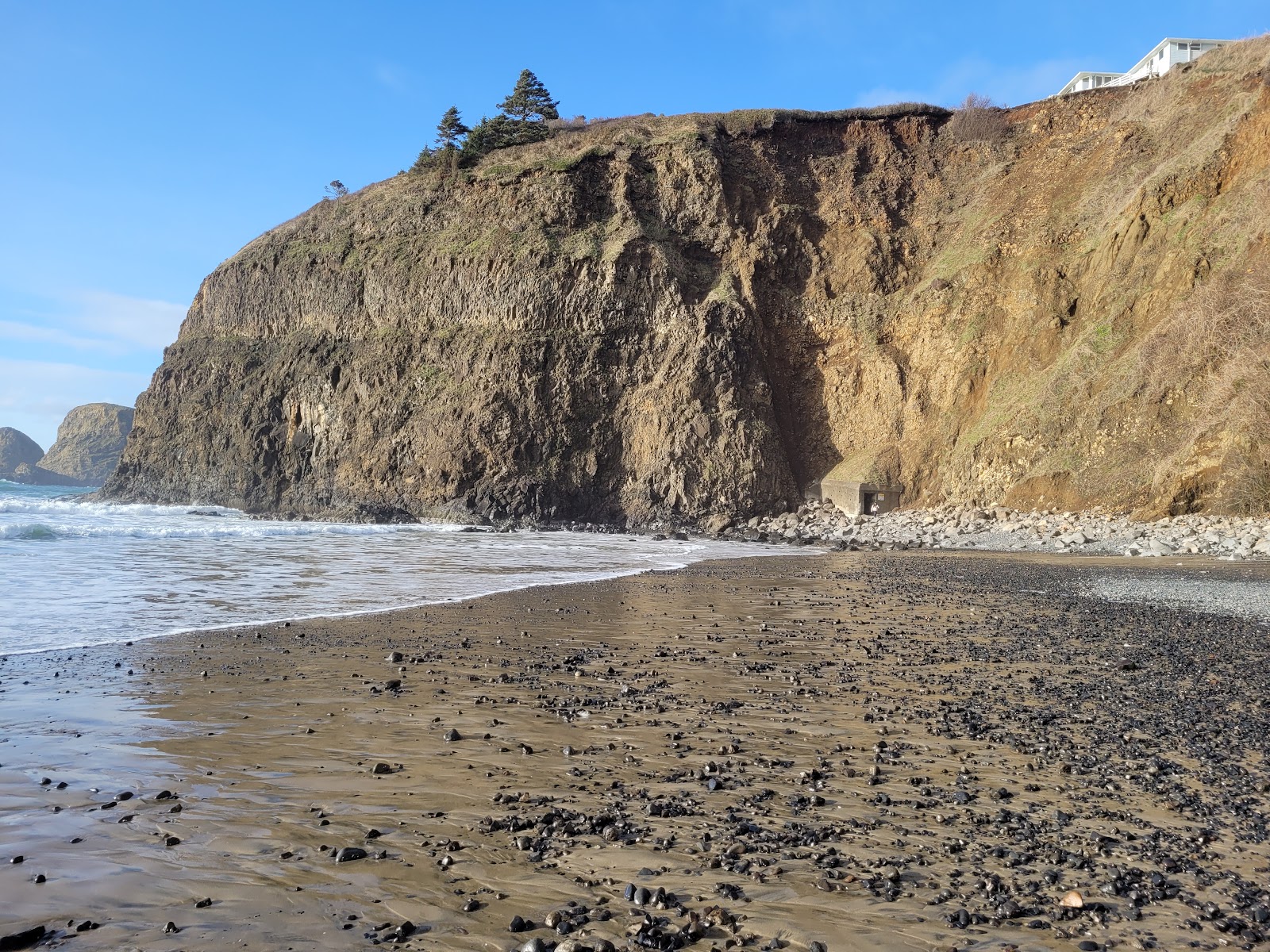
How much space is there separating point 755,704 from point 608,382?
33.6 meters

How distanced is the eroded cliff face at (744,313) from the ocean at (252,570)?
8.04 metres

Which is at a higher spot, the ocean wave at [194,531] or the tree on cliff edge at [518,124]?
the tree on cliff edge at [518,124]

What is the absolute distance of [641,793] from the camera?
187 inches

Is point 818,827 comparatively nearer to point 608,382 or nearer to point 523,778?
point 523,778

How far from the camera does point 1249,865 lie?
3762 millimetres

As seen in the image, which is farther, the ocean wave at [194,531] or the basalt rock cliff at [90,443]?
the basalt rock cliff at [90,443]

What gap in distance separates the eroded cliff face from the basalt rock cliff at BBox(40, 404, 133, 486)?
85.7 metres

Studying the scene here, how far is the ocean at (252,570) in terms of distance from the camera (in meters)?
10.8

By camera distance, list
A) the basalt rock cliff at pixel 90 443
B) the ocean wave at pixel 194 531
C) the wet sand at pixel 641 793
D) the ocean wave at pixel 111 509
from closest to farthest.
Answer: the wet sand at pixel 641 793 < the ocean wave at pixel 194 531 < the ocean wave at pixel 111 509 < the basalt rock cliff at pixel 90 443

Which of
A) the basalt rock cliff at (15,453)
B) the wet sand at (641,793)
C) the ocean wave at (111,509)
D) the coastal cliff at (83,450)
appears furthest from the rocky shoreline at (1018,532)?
the basalt rock cliff at (15,453)

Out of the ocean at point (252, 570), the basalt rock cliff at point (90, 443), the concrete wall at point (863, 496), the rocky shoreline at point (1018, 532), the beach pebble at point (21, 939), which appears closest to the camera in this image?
the beach pebble at point (21, 939)

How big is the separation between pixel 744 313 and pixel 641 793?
36.6 meters

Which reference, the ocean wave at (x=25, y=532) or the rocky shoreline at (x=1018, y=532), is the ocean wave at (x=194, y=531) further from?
the rocky shoreline at (x=1018, y=532)

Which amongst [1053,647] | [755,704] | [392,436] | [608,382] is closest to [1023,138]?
[608,382]
